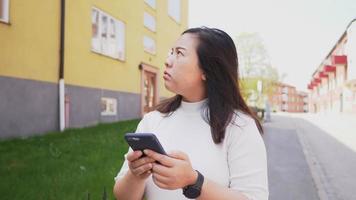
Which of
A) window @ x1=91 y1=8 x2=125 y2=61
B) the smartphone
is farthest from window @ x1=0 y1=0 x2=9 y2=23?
the smartphone

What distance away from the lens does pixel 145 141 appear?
1659mm

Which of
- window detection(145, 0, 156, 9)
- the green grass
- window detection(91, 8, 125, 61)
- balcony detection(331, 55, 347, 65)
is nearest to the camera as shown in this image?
the green grass

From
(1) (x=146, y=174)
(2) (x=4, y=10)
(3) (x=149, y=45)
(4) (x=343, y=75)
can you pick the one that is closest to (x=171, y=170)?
(1) (x=146, y=174)

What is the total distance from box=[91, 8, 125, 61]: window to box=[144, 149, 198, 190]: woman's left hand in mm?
12312

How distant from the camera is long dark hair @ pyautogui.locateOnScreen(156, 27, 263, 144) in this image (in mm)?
2051

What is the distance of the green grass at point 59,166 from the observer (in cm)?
489

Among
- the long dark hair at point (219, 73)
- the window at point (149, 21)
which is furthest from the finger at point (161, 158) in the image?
the window at point (149, 21)

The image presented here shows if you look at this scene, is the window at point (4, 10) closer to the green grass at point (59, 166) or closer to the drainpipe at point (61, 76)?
the drainpipe at point (61, 76)

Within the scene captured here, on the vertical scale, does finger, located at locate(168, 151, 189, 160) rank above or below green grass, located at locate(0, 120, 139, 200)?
above

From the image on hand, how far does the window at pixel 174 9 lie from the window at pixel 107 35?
667 cm

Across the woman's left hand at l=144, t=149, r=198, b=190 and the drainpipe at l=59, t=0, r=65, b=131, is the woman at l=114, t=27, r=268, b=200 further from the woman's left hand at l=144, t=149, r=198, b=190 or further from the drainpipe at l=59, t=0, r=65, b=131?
the drainpipe at l=59, t=0, r=65, b=131

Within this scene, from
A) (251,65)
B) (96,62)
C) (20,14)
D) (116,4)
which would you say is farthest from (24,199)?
(251,65)

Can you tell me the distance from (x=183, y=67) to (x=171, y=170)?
0.60 m

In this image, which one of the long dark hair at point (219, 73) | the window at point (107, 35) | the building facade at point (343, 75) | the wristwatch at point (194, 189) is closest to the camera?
the wristwatch at point (194, 189)
